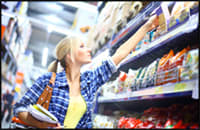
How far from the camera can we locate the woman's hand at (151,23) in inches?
37.4

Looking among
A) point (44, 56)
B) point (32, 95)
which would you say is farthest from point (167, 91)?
point (44, 56)

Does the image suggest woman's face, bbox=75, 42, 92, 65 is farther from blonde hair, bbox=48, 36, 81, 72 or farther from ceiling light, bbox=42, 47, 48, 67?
ceiling light, bbox=42, 47, 48, 67

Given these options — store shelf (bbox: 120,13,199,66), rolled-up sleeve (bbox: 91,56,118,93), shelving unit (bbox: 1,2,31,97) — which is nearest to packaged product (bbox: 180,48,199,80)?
store shelf (bbox: 120,13,199,66)

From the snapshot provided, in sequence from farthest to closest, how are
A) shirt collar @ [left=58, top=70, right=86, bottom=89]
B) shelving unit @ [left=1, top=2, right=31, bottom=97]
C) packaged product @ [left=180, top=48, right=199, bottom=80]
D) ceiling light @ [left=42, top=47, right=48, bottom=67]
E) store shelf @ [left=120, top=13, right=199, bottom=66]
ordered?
1. shelving unit @ [left=1, top=2, right=31, bottom=97]
2. ceiling light @ [left=42, top=47, right=48, bottom=67]
3. shirt collar @ [left=58, top=70, right=86, bottom=89]
4. store shelf @ [left=120, top=13, right=199, bottom=66]
5. packaged product @ [left=180, top=48, right=199, bottom=80]

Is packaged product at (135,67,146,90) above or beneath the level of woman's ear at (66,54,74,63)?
beneath

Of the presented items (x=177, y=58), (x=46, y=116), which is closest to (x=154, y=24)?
(x=177, y=58)

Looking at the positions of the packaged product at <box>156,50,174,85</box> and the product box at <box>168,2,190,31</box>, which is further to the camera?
the packaged product at <box>156,50,174,85</box>

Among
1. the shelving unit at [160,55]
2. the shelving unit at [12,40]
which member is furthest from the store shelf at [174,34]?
the shelving unit at [12,40]

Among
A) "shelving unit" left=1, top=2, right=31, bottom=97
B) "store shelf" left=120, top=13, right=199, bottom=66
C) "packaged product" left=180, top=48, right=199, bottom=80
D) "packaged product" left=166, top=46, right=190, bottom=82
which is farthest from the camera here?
"shelving unit" left=1, top=2, right=31, bottom=97

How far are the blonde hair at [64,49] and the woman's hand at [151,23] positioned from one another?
0.42 meters

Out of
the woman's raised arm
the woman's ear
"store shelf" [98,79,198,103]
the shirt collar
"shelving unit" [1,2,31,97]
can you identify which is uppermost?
"shelving unit" [1,2,31,97]

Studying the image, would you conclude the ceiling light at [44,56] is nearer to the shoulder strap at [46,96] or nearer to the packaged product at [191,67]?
the shoulder strap at [46,96]

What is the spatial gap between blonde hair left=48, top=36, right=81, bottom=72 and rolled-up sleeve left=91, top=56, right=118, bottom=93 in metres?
0.18

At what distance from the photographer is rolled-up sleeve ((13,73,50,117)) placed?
1.04 metres
